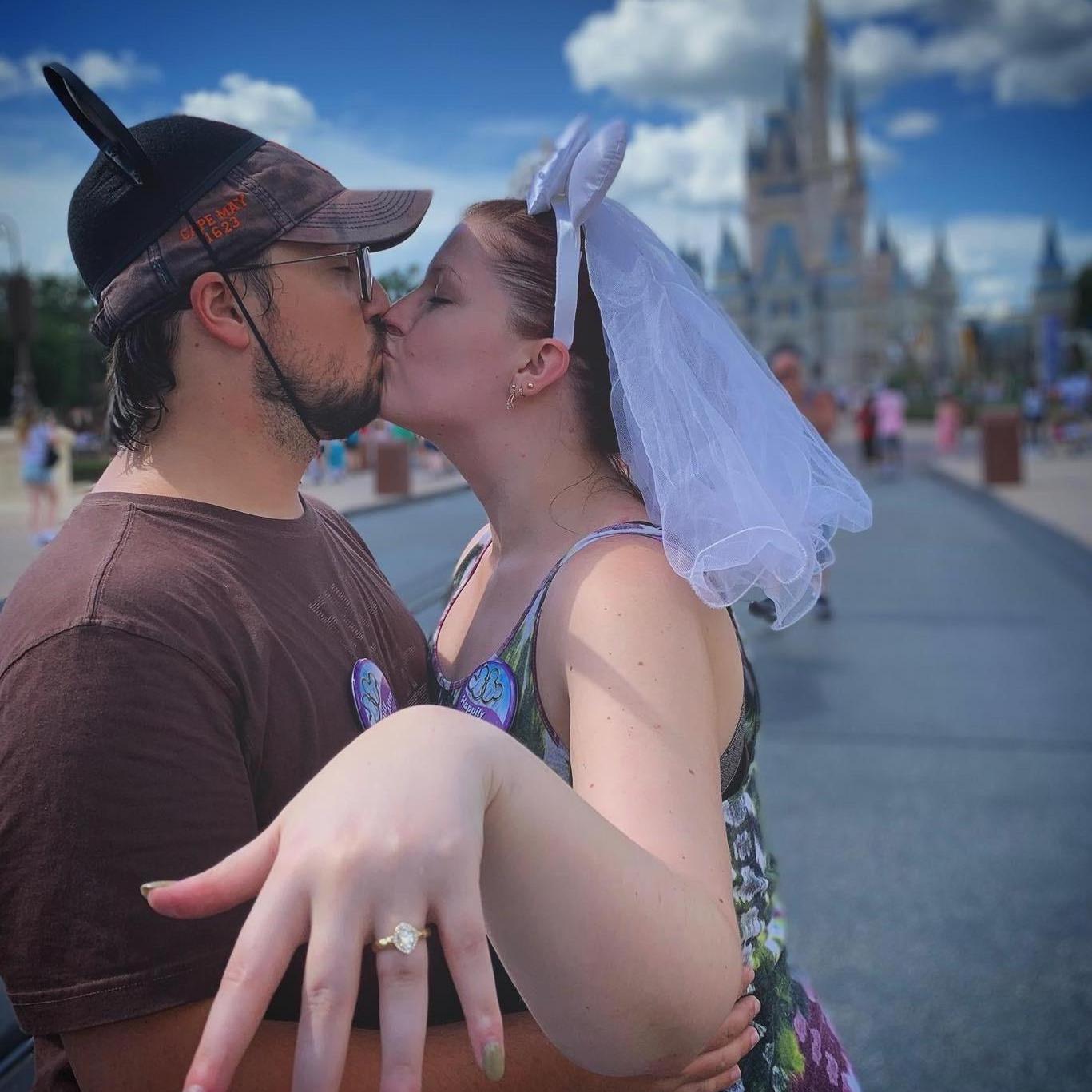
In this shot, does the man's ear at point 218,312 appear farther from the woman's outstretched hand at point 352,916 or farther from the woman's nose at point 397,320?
the woman's outstretched hand at point 352,916

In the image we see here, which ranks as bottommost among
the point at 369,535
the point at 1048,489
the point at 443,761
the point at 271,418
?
the point at 1048,489

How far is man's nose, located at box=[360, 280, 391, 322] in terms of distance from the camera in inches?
70.6

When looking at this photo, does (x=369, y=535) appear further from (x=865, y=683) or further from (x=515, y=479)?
(x=865, y=683)

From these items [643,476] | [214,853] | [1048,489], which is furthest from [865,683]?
[1048,489]

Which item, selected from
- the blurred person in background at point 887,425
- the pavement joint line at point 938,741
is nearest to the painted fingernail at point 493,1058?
the pavement joint line at point 938,741

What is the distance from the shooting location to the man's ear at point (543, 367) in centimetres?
175

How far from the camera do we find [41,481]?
309 cm

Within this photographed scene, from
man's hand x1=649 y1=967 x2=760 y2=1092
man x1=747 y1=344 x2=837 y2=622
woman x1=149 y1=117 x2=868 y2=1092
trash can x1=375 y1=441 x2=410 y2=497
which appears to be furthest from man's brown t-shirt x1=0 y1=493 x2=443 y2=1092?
man x1=747 y1=344 x2=837 y2=622

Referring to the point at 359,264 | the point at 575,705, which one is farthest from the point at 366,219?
the point at 575,705

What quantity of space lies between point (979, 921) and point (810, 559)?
2.98 m

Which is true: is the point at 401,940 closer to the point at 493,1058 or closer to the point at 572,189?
the point at 493,1058

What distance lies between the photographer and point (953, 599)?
9.70 metres

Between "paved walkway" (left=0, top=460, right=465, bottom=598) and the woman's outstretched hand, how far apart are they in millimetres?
993

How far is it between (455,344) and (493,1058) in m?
1.27
